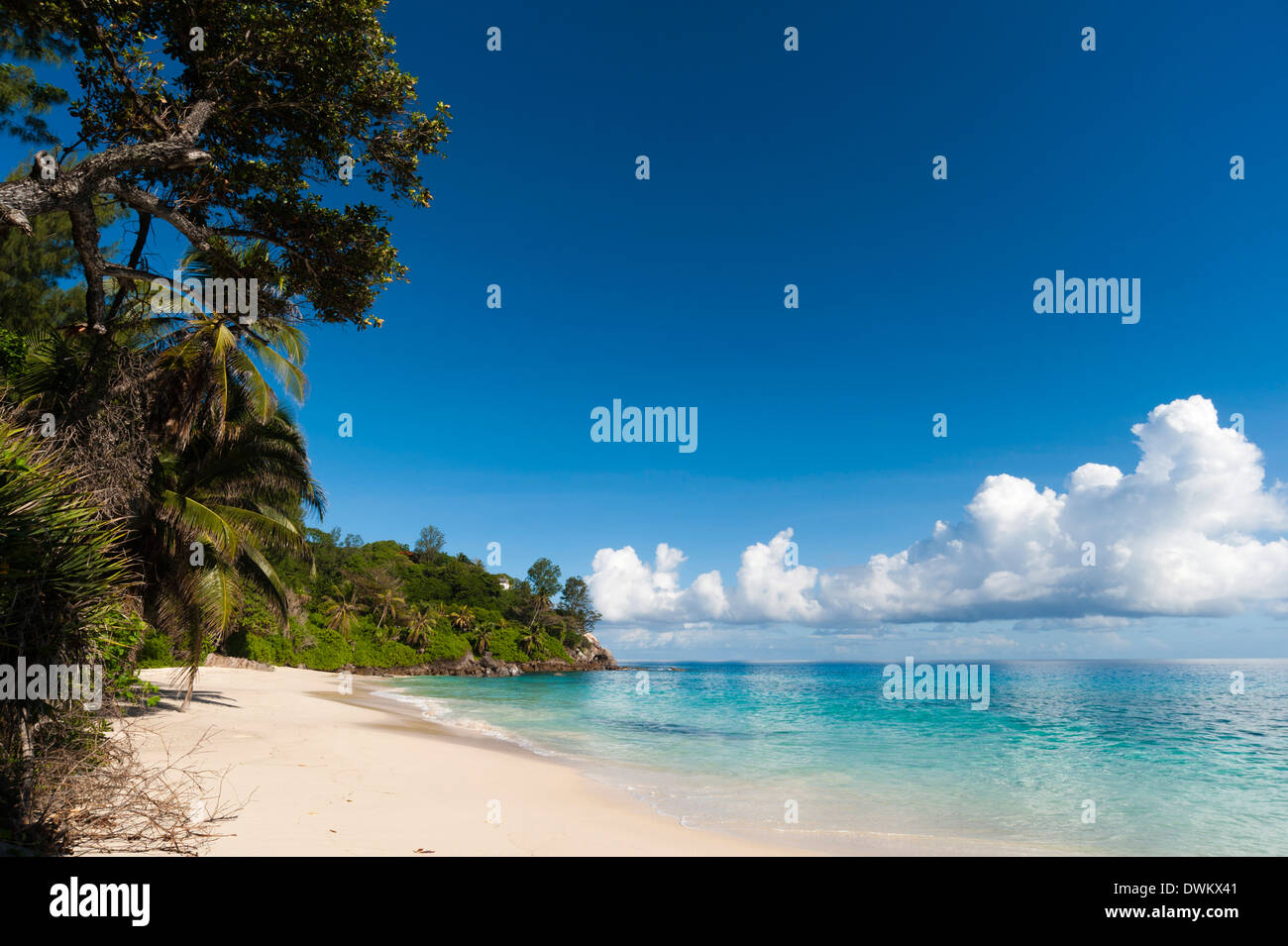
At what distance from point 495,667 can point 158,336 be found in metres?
70.4

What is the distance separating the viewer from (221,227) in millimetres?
8875

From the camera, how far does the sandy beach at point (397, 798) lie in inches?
249

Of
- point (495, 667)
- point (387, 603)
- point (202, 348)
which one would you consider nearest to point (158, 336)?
point (202, 348)

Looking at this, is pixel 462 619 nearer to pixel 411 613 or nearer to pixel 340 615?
pixel 411 613

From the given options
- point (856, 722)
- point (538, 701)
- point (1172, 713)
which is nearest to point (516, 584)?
point (538, 701)

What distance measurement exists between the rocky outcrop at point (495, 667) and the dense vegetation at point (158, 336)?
49.4 meters

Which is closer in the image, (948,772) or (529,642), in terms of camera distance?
(948,772)

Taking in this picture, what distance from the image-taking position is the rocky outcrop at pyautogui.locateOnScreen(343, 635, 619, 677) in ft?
205

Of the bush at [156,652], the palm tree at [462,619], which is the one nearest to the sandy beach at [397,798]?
the bush at [156,652]

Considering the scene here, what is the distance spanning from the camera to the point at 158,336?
11.9 metres

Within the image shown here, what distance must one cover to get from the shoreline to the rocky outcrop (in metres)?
49.8
